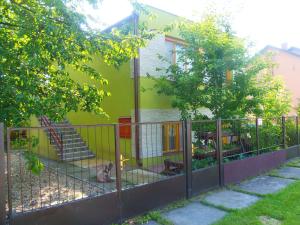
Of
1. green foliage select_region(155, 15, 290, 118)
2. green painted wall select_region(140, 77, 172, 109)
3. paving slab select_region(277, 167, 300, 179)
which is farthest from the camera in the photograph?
green painted wall select_region(140, 77, 172, 109)

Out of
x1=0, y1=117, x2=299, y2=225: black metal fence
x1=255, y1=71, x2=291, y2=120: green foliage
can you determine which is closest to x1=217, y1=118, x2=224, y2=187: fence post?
x1=0, y1=117, x2=299, y2=225: black metal fence

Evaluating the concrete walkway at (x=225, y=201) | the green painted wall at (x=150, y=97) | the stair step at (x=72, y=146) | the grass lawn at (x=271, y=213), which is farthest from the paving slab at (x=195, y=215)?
the stair step at (x=72, y=146)

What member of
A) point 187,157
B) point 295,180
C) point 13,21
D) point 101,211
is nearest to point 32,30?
point 13,21

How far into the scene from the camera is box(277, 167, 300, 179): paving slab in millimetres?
7371

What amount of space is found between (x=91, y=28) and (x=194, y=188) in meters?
3.75

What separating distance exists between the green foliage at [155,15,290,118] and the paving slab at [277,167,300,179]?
5.58 feet

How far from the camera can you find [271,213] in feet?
15.2

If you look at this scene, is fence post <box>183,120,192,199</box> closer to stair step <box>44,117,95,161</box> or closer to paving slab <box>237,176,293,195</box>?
paving slab <box>237,176,293,195</box>

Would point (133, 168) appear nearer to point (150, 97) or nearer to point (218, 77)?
point (150, 97)

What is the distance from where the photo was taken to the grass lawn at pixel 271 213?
433 cm

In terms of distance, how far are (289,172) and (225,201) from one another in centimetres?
335

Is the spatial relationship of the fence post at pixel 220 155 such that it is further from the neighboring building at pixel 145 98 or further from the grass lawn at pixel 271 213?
the neighboring building at pixel 145 98

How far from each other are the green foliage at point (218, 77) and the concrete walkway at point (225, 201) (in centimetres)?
202

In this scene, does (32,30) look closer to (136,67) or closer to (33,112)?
(33,112)
